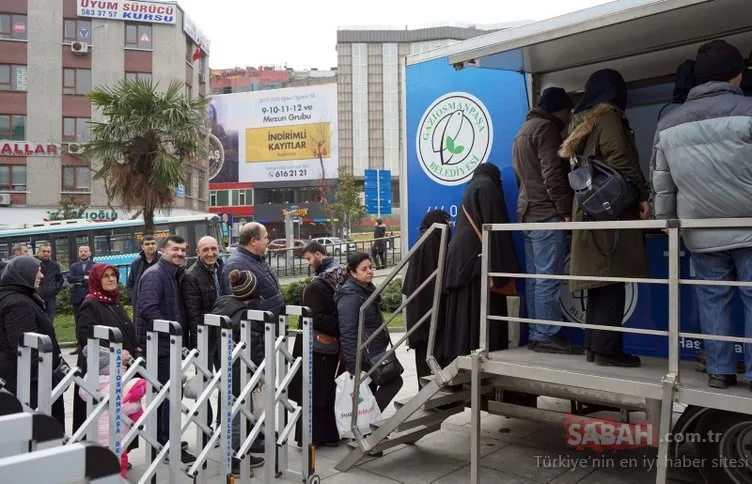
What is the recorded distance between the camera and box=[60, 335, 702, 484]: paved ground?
15.4 feet

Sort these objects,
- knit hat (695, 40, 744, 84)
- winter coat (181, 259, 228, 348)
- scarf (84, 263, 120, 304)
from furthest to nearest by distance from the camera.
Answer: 1. winter coat (181, 259, 228, 348)
2. scarf (84, 263, 120, 304)
3. knit hat (695, 40, 744, 84)

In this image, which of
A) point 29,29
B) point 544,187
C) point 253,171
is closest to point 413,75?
point 544,187

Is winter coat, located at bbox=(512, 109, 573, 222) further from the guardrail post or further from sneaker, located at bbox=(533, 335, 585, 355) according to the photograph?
the guardrail post

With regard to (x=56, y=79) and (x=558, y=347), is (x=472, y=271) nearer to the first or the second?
(x=558, y=347)

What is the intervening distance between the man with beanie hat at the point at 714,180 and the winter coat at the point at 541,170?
88 centimetres

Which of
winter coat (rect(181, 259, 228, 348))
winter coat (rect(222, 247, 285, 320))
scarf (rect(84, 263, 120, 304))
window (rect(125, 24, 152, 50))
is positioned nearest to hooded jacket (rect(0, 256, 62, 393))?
scarf (rect(84, 263, 120, 304))

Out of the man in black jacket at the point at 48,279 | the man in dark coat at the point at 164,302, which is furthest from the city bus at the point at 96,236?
the man in dark coat at the point at 164,302

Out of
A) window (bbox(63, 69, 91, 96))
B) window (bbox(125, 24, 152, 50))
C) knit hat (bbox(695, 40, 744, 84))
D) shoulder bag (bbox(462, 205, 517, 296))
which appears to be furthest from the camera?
window (bbox(125, 24, 152, 50))

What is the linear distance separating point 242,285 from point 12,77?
38.6 meters

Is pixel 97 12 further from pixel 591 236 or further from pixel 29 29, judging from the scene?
pixel 591 236

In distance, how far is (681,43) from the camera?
14.6 ft

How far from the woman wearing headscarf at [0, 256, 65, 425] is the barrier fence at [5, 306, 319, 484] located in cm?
44

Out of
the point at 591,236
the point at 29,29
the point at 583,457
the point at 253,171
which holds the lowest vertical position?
the point at 583,457

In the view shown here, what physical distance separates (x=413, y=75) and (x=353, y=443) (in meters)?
3.45
